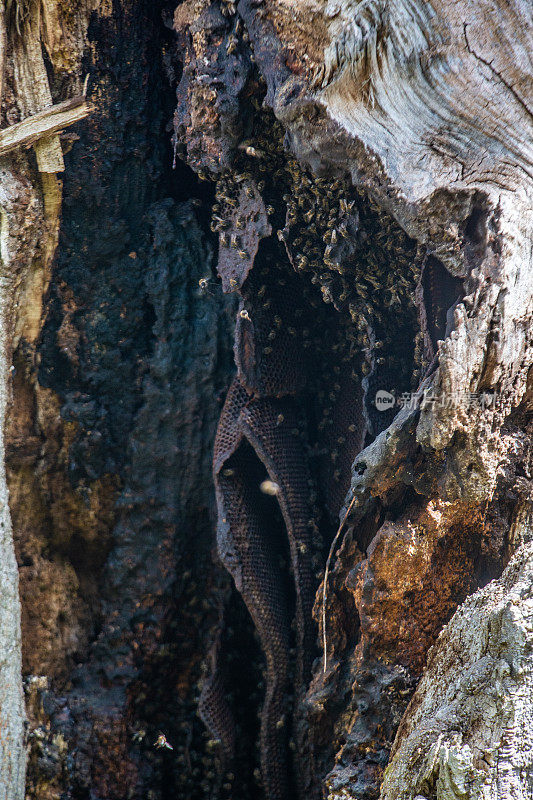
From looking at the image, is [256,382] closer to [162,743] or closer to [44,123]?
[44,123]

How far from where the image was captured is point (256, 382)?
253 cm

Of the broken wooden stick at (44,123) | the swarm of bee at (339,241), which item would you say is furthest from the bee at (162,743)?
the broken wooden stick at (44,123)

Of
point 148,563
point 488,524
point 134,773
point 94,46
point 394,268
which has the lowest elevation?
point 134,773

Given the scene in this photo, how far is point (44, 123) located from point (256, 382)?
1291 mm

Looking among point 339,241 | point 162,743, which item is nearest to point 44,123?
point 339,241

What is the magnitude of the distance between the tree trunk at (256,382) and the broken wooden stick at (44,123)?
0.02m

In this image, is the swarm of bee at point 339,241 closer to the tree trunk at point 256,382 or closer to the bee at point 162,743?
the tree trunk at point 256,382

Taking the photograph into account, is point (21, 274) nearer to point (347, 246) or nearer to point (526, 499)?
point (347, 246)

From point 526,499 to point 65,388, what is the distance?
70.4 inches

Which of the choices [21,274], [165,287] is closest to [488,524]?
[165,287]

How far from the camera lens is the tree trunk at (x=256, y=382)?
1.86 m

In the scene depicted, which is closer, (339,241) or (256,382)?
(339,241)

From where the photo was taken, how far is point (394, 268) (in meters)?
2.31

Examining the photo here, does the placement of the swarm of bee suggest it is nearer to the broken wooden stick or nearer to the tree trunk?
the tree trunk
